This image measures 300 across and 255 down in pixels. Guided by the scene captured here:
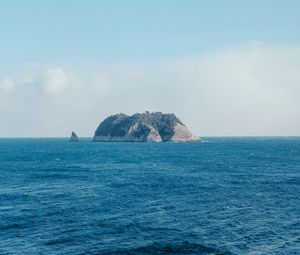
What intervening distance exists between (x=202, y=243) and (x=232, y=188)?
51.0 m

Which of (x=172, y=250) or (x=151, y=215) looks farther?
(x=151, y=215)

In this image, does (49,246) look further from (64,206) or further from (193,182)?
(193,182)

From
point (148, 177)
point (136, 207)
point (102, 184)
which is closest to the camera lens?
point (136, 207)

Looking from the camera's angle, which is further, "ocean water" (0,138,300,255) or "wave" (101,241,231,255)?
"ocean water" (0,138,300,255)

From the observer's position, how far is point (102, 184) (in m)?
117

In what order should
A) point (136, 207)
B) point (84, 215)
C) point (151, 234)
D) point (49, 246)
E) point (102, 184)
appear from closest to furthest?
1. point (49, 246)
2. point (151, 234)
3. point (84, 215)
4. point (136, 207)
5. point (102, 184)

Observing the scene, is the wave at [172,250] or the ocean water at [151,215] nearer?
the wave at [172,250]

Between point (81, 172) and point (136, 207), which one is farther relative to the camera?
point (81, 172)

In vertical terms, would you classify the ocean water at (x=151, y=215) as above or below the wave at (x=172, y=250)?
above

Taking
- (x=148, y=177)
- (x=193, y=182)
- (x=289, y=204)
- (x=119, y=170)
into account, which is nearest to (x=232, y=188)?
(x=193, y=182)

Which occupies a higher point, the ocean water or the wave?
the ocean water

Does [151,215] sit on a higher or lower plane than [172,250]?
higher

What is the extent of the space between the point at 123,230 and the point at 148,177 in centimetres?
6563

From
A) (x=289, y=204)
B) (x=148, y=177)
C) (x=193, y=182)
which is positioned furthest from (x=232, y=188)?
(x=148, y=177)
